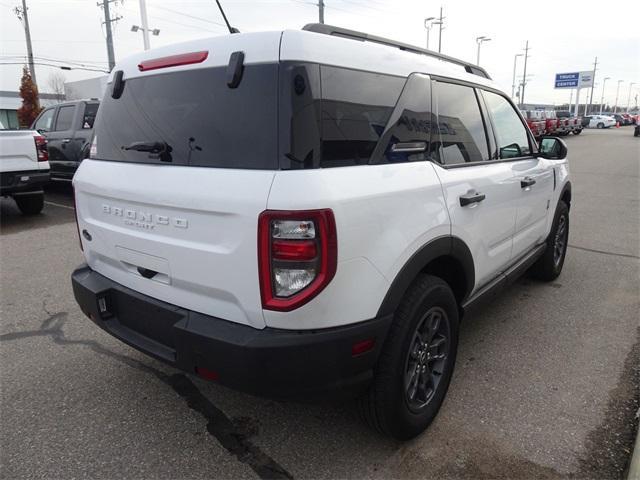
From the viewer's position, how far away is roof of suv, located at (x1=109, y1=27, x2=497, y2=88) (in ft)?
6.41

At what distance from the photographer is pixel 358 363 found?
2051 mm

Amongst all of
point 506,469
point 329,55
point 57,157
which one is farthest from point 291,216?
point 57,157

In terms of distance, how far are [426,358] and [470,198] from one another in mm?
919

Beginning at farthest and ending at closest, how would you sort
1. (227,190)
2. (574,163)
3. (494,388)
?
(574,163), (494,388), (227,190)

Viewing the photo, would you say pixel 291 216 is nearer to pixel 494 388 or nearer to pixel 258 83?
pixel 258 83

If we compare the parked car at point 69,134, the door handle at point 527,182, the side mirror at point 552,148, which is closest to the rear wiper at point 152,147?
the door handle at point 527,182

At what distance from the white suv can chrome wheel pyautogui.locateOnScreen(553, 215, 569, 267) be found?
2.32 m

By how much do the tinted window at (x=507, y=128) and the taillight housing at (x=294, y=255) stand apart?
2.09m

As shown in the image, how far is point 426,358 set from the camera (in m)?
2.55

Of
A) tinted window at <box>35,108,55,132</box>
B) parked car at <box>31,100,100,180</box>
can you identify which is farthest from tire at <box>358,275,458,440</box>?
tinted window at <box>35,108,55,132</box>

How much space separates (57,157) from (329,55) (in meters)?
9.22

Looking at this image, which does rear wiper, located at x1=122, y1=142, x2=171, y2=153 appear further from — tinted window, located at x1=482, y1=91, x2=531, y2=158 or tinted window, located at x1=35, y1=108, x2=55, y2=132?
tinted window, located at x1=35, y1=108, x2=55, y2=132

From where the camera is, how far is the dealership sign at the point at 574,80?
66.9 meters

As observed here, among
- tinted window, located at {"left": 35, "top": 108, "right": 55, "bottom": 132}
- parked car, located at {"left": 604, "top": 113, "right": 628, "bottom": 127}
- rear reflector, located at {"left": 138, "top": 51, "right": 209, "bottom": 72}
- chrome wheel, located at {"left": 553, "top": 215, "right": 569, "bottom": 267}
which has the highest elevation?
rear reflector, located at {"left": 138, "top": 51, "right": 209, "bottom": 72}
